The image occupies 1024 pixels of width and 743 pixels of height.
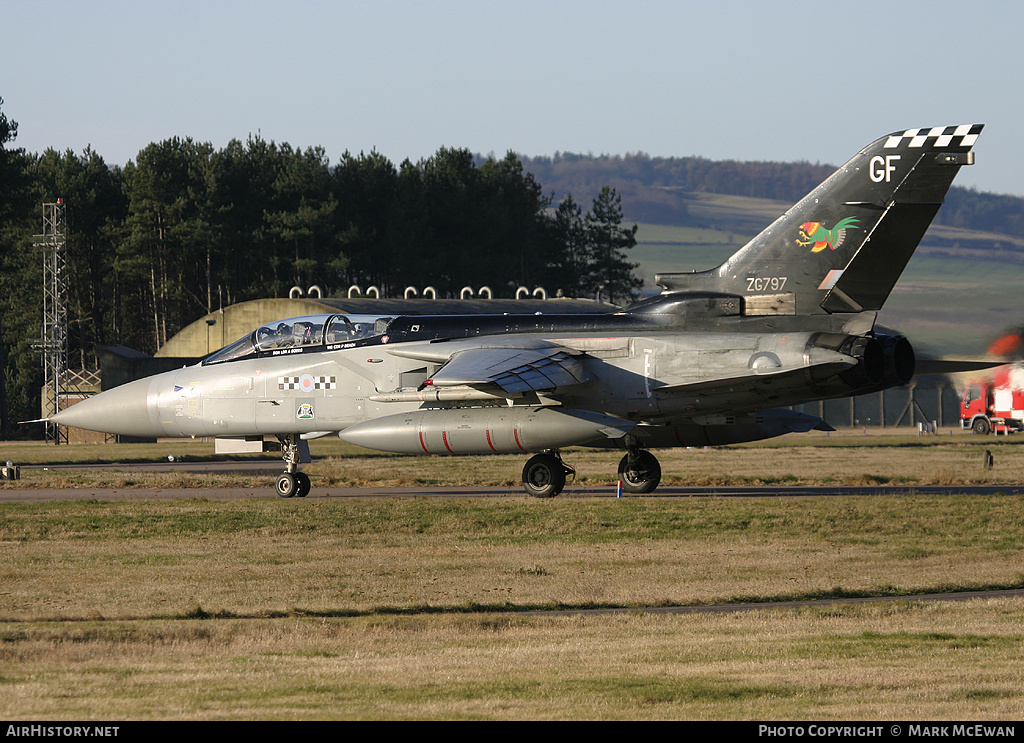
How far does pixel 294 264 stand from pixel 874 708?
78.9 meters

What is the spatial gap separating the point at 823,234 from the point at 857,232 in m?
0.59

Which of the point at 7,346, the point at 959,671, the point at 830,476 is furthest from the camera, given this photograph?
the point at 7,346

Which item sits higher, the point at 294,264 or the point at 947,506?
the point at 294,264

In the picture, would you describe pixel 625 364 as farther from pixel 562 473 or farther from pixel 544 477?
pixel 544 477

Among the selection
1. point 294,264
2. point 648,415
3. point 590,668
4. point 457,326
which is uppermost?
point 294,264

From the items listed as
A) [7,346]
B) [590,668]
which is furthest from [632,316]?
[7,346]

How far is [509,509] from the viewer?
19.7m

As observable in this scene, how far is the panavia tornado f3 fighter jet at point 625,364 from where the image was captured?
65.9 feet

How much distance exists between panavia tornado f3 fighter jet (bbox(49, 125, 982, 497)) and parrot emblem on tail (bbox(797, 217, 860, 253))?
2 centimetres

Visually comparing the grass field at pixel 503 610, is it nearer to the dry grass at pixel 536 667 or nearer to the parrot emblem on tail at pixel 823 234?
the dry grass at pixel 536 667

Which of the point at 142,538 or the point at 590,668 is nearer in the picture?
the point at 590,668

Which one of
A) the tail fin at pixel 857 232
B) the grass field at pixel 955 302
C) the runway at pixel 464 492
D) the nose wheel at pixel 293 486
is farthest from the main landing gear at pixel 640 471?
the grass field at pixel 955 302
